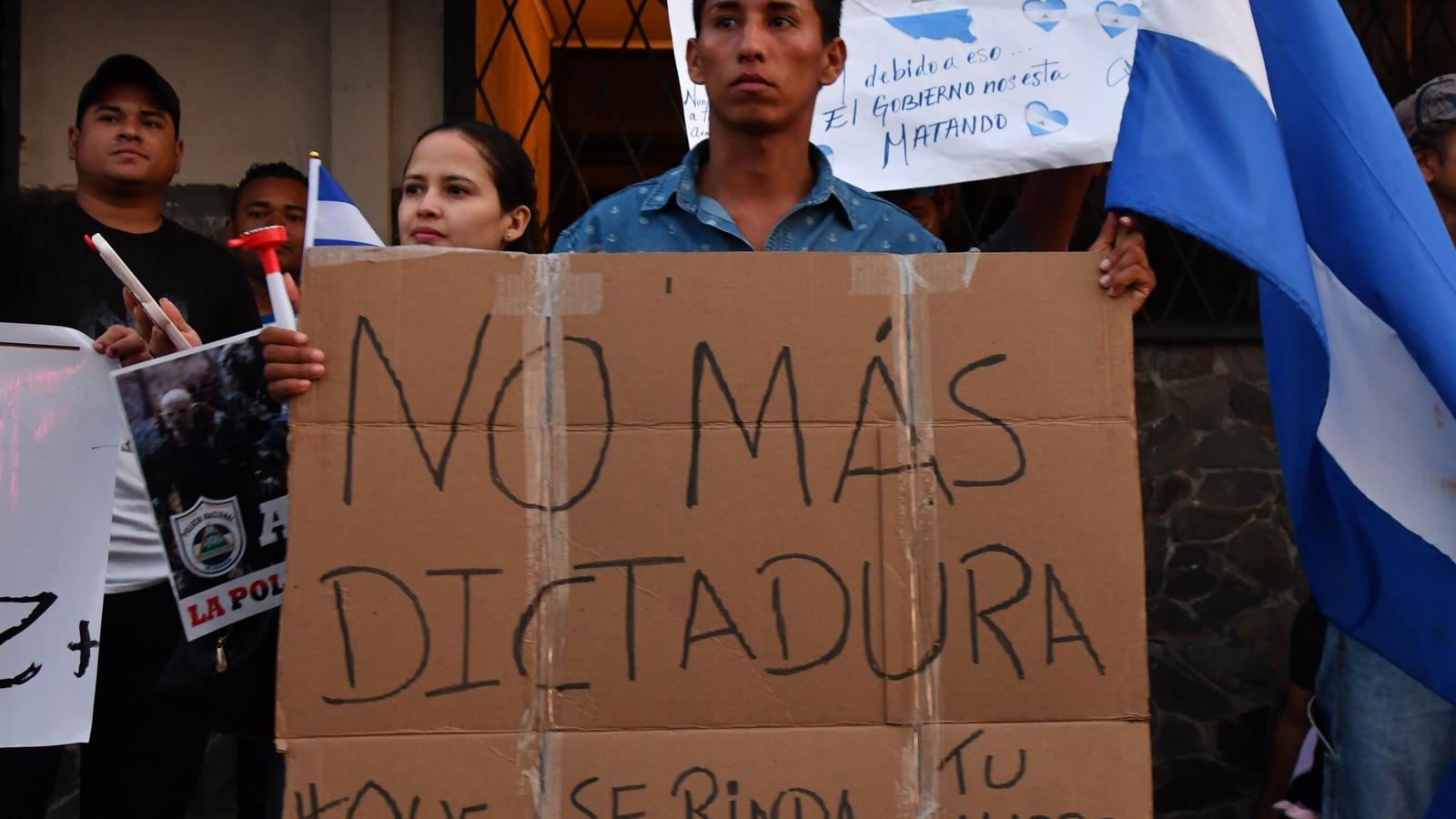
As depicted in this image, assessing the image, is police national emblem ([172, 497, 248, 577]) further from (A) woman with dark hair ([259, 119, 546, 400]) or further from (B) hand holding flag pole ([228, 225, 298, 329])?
(A) woman with dark hair ([259, 119, 546, 400])

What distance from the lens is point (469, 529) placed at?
1.95 m

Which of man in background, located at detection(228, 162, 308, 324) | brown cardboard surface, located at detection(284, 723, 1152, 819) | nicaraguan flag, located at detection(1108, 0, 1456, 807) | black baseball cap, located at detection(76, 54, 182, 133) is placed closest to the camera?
brown cardboard surface, located at detection(284, 723, 1152, 819)

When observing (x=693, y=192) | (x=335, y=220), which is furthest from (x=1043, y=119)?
(x=335, y=220)

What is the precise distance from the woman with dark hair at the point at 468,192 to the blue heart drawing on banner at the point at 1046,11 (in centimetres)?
151

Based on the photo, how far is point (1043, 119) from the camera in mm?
3590

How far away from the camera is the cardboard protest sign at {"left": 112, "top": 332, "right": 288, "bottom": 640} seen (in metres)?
2.12

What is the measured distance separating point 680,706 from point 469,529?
0.35 meters

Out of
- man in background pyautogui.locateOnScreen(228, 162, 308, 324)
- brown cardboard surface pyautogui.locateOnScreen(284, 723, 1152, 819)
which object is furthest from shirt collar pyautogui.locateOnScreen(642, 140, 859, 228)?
man in background pyautogui.locateOnScreen(228, 162, 308, 324)

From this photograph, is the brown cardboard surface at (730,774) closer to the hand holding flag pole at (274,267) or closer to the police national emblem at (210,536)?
the police national emblem at (210,536)

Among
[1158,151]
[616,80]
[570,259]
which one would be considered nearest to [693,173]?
[570,259]

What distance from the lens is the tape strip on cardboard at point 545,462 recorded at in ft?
6.30

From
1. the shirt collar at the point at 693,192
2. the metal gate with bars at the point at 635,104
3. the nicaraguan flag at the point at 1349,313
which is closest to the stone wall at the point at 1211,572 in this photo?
the metal gate with bars at the point at 635,104

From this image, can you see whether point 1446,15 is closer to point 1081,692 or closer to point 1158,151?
point 1158,151

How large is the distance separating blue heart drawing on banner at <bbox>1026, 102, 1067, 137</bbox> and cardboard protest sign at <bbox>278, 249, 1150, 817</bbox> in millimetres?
1632
